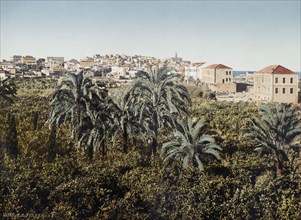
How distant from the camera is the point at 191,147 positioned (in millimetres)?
11000

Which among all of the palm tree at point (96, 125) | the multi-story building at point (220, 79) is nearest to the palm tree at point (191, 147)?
the palm tree at point (96, 125)

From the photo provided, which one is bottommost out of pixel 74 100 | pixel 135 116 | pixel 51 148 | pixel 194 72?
pixel 51 148

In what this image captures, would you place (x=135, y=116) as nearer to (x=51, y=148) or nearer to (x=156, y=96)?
(x=156, y=96)

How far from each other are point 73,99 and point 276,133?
7.25m

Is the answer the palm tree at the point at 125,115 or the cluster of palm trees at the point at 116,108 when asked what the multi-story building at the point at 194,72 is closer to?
the cluster of palm trees at the point at 116,108

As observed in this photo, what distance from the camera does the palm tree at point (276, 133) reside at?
1210cm

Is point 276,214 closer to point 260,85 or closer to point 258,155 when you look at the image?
point 258,155

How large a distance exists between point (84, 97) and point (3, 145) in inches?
123

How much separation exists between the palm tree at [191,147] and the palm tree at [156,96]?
1614 mm

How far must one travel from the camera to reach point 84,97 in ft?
42.1

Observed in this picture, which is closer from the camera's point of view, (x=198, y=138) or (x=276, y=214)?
(x=276, y=214)

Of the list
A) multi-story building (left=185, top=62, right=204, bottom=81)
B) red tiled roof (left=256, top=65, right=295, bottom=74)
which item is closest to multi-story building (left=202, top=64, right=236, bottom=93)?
multi-story building (left=185, top=62, right=204, bottom=81)

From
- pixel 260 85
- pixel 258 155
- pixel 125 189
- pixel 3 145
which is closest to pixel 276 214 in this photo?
pixel 125 189

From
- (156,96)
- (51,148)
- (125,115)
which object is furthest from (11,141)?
(156,96)
